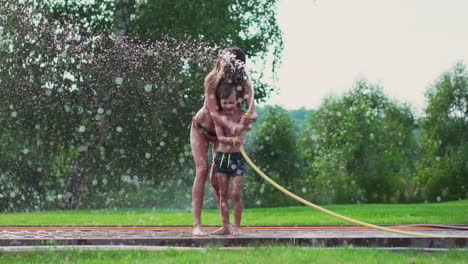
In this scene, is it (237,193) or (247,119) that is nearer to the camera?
(247,119)

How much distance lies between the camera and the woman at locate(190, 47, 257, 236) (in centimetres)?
839

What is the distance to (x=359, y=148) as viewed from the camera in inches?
1890

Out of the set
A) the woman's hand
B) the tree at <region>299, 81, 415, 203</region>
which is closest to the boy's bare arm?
the woman's hand

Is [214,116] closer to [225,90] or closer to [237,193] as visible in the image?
[225,90]

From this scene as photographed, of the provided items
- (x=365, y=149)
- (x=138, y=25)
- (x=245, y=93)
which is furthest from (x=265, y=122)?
(x=245, y=93)

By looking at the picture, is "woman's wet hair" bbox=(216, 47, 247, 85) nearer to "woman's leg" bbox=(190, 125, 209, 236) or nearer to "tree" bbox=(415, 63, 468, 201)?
"woman's leg" bbox=(190, 125, 209, 236)

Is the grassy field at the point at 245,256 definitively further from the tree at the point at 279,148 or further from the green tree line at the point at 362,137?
the tree at the point at 279,148

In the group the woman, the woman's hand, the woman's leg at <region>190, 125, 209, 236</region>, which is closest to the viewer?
the woman's hand

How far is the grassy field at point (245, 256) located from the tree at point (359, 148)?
52.9 feet

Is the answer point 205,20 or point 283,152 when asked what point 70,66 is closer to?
point 205,20

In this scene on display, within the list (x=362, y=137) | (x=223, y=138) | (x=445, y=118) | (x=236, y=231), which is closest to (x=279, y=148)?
(x=362, y=137)

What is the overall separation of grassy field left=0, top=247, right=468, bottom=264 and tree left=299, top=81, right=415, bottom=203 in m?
16.1

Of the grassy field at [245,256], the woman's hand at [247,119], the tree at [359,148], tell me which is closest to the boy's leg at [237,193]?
the woman's hand at [247,119]

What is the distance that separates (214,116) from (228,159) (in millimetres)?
504
